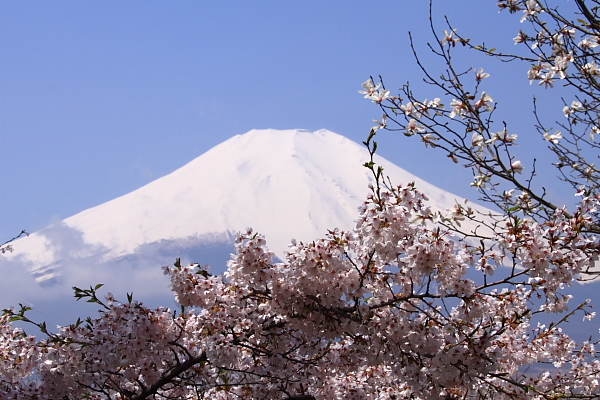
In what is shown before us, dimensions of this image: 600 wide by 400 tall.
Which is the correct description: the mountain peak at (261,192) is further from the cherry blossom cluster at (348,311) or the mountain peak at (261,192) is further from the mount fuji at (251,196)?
the cherry blossom cluster at (348,311)

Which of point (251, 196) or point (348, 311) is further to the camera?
point (251, 196)

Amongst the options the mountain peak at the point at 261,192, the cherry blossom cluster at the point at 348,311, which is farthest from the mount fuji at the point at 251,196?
the cherry blossom cluster at the point at 348,311

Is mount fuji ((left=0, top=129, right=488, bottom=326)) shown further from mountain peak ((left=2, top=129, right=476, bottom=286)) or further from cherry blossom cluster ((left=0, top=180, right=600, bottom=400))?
cherry blossom cluster ((left=0, top=180, right=600, bottom=400))

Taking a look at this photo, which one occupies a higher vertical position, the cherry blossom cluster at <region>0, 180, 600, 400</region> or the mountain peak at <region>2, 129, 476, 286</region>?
the mountain peak at <region>2, 129, 476, 286</region>

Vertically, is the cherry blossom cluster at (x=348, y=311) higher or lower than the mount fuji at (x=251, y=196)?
lower

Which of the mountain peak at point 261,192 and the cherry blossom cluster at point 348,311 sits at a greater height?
the mountain peak at point 261,192

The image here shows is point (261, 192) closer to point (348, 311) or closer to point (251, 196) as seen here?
point (251, 196)

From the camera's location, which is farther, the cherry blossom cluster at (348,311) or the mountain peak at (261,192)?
the mountain peak at (261,192)

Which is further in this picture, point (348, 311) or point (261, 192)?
point (261, 192)

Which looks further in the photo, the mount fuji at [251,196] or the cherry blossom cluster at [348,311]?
the mount fuji at [251,196]

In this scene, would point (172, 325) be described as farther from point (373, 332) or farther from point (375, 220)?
point (375, 220)

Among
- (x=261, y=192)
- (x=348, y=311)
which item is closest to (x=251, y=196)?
(x=261, y=192)

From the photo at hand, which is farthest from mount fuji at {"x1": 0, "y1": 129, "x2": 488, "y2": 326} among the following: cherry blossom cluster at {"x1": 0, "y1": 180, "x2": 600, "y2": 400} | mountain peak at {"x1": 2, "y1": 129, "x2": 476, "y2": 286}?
cherry blossom cluster at {"x1": 0, "y1": 180, "x2": 600, "y2": 400}

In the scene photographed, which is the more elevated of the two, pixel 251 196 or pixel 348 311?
pixel 251 196
